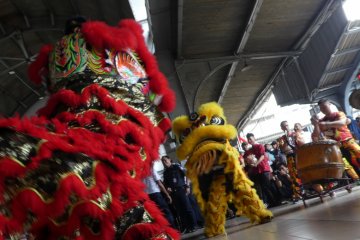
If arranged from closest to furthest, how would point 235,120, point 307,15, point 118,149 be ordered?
point 118,149 → point 307,15 → point 235,120

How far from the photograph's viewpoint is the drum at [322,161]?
164 inches

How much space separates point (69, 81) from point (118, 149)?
1.44 feet

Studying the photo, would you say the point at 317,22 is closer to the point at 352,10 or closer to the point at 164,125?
the point at 352,10

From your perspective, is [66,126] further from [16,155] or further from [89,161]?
[16,155]

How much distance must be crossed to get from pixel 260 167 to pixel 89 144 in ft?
21.0

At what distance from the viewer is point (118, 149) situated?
1222mm

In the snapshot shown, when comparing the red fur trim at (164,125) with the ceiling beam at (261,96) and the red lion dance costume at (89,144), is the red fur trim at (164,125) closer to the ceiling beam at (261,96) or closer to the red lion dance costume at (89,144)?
the red lion dance costume at (89,144)

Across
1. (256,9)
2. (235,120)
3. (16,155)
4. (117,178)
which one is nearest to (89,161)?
(117,178)

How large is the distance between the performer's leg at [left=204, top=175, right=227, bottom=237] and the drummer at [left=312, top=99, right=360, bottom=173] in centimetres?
175

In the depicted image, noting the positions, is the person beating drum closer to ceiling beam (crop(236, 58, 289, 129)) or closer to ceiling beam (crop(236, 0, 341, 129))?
ceiling beam (crop(236, 0, 341, 129))

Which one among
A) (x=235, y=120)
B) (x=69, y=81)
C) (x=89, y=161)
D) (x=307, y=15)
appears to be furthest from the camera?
(x=235, y=120)

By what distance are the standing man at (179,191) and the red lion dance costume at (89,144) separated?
509 cm

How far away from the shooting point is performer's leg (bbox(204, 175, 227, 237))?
403cm

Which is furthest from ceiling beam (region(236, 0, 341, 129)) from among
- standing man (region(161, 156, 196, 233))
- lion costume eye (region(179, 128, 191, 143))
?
lion costume eye (region(179, 128, 191, 143))
